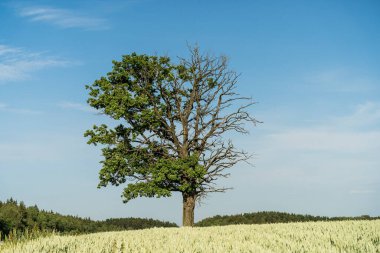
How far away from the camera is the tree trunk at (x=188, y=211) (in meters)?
27.3

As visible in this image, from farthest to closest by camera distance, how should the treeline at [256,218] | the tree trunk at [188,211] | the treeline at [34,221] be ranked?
the treeline at [256,218] < the tree trunk at [188,211] < the treeline at [34,221]

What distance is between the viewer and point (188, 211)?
89.9 feet

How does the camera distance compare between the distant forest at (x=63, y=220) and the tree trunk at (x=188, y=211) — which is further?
the tree trunk at (x=188, y=211)

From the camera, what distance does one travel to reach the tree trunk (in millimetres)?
27281

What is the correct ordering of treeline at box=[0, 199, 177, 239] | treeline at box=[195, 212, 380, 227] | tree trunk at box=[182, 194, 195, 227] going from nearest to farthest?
treeline at box=[0, 199, 177, 239], tree trunk at box=[182, 194, 195, 227], treeline at box=[195, 212, 380, 227]

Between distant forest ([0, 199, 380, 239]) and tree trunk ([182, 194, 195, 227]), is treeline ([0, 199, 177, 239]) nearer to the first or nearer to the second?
distant forest ([0, 199, 380, 239])

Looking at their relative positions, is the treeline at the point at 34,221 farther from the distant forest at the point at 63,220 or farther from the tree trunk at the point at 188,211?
the tree trunk at the point at 188,211

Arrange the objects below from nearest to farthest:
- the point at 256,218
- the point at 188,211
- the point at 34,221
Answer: the point at 34,221 → the point at 188,211 → the point at 256,218

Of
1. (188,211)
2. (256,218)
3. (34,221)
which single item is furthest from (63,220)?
(256,218)

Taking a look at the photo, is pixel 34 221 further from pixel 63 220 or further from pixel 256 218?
pixel 256 218

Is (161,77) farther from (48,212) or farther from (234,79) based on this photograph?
(48,212)

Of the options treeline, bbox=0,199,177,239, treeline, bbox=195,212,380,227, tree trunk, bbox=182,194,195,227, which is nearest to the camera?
treeline, bbox=0,199,177,239

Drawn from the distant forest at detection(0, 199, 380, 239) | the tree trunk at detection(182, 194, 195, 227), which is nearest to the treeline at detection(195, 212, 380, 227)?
the distant forest at detection(0, 199, 380, 239)

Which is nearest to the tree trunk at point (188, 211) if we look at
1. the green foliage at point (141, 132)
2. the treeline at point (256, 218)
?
the green foliage at point (141, 132)
